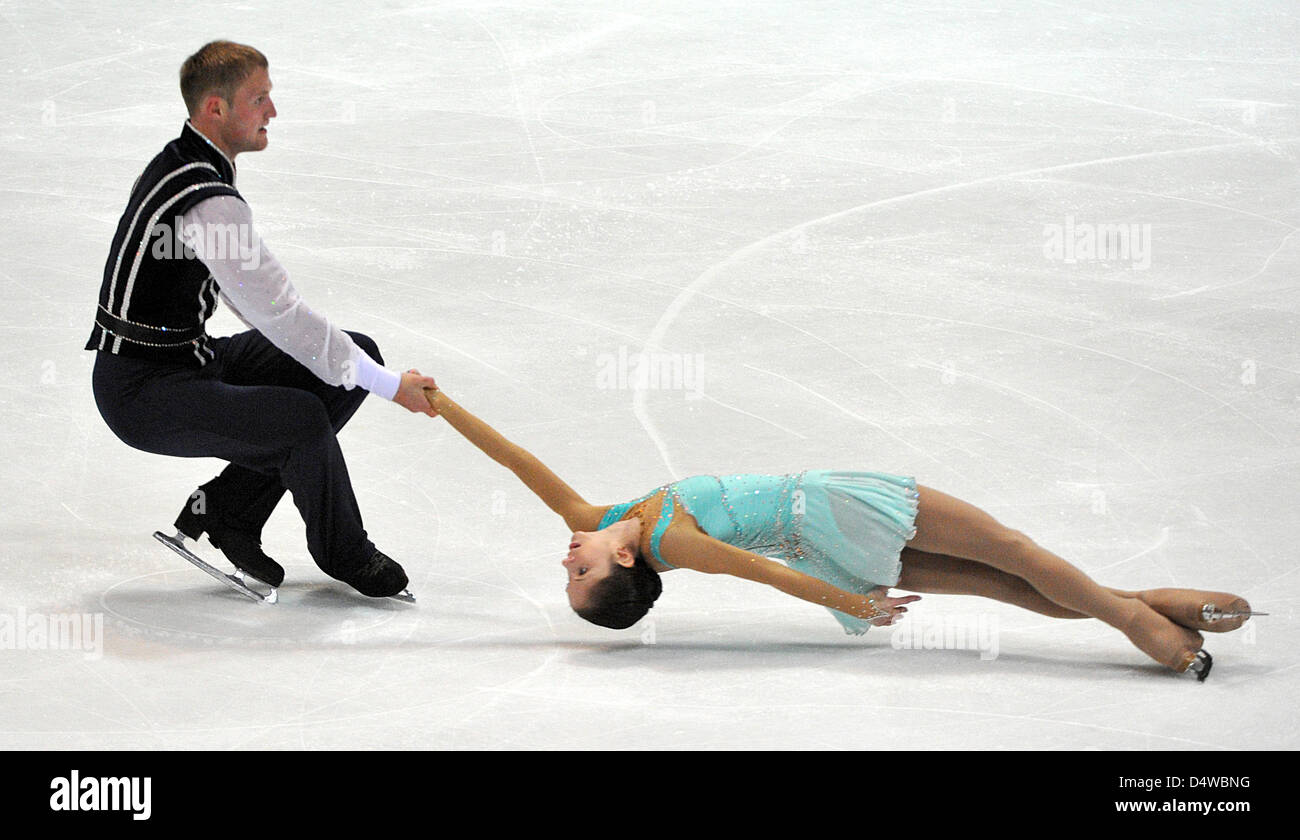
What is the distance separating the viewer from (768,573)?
3535mm

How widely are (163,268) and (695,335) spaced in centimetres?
274

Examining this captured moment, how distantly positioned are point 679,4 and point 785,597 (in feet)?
23.0

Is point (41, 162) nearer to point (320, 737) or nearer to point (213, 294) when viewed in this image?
point (213, 294)

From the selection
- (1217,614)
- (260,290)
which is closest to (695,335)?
(260,290)

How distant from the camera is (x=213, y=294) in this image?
4.03 meters

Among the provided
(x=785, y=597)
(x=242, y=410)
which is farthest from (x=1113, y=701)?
(x=242, y=410)

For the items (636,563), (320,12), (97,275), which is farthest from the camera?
(320,12)

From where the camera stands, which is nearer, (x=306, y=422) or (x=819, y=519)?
(x=819, y=519)
